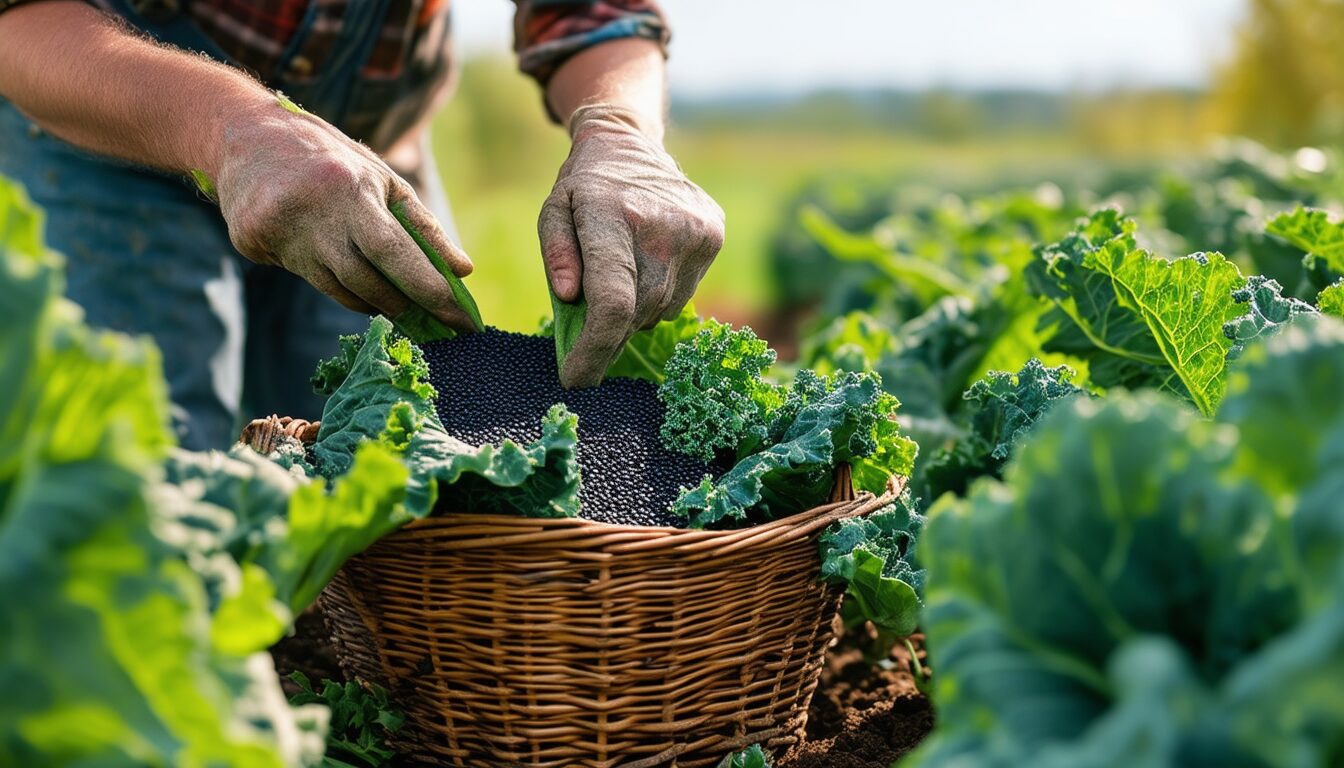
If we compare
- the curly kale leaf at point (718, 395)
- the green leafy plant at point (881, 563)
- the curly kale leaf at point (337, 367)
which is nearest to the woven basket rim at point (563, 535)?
the green leafy plant at point (881, 563)

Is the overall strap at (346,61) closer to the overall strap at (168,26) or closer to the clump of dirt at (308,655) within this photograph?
the overall strap at (168,26)

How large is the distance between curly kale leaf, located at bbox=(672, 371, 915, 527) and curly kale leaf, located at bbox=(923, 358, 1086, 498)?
0.29 meters

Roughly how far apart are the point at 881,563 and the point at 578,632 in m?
0.61

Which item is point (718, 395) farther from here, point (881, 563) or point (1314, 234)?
point (1314, 234)

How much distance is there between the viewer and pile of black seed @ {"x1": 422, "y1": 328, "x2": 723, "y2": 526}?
2348 mm

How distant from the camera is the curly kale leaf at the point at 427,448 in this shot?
2031 mm

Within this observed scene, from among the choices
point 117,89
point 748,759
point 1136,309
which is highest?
point 1136,309

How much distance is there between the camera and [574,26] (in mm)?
3652

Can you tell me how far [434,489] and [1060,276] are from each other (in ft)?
5.93

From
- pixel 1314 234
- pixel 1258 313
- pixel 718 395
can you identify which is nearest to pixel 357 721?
pixel 718 395

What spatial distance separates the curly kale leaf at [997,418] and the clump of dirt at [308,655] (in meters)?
1.71

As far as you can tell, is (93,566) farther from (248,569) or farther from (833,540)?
(833,540)

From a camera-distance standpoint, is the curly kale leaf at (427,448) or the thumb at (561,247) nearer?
the curly kale leaf at (427,448)

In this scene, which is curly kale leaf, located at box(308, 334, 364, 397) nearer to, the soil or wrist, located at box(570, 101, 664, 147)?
the soil
